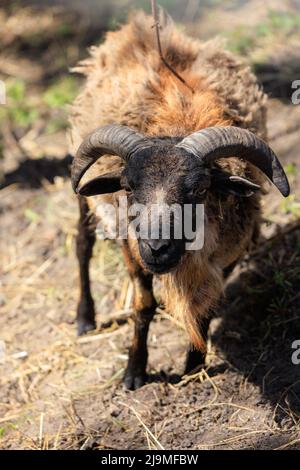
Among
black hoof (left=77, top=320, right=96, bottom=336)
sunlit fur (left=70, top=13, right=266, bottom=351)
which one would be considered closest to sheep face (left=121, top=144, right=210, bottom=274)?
sunlit fur (left=70, top=13, right=266, bottom=351)

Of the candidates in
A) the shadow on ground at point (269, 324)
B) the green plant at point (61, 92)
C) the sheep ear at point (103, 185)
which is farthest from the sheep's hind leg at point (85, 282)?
the green plant at point (61, 92)

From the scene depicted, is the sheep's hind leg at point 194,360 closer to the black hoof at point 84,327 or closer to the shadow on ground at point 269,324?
the shadow on ground at point 269,324

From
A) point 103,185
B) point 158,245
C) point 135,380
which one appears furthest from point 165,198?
point 135,380

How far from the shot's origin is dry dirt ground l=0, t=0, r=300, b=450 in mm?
4910

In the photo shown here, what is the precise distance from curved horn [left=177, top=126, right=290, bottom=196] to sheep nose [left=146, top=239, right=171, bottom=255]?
602 mm

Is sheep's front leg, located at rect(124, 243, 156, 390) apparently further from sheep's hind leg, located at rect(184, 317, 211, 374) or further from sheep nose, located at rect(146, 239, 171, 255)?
sheep nose, located at rect(146, 239, 171, 255)

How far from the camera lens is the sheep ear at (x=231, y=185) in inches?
176

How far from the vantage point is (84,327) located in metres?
6.31

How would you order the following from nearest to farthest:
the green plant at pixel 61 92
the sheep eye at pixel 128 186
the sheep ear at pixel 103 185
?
the sheep eye at pixel 128 186 → the sheep ear at pixel 103 185 → the green plant at pixel 61 92

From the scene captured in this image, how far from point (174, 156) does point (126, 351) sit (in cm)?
223

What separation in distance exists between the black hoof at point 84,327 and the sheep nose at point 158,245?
7.61 feet

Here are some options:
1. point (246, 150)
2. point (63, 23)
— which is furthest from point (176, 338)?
point (63, 23)
